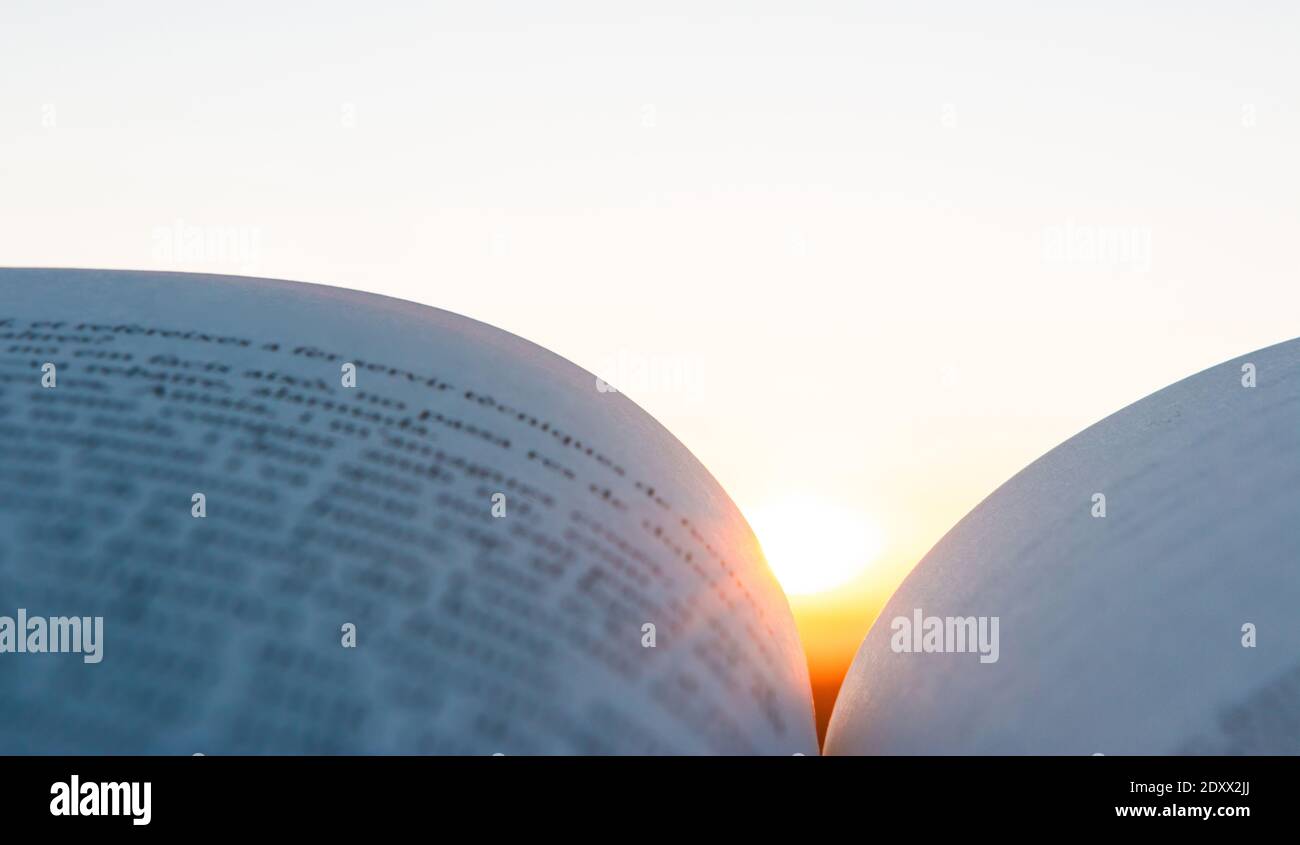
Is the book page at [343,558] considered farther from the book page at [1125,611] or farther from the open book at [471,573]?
the book page at [1125,611]

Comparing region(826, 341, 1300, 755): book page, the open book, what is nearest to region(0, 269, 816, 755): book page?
the open book

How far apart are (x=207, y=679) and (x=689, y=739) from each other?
0.32 meters

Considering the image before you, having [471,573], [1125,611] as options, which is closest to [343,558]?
[471,573]

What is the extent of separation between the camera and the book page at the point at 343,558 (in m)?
0.72

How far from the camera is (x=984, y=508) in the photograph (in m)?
1.21

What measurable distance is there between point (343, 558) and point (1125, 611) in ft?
2.00

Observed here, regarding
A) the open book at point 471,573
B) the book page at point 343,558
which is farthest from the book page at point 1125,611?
the book page at point 343,558

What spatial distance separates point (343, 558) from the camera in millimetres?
777

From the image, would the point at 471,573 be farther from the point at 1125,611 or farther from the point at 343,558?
the point at 1125,611

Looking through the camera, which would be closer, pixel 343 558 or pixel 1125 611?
pixel 343 558
